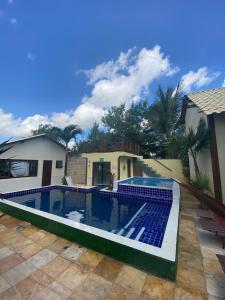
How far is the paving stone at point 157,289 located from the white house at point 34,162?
10569 millimetres

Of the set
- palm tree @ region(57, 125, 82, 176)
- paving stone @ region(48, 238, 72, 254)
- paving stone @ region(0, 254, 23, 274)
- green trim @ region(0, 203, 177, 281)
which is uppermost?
palm tree @ region(57, 125, 82, 176)

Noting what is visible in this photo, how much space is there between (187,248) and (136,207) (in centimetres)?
407

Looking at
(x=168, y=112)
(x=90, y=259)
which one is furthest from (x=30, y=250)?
(x=168, y=112)

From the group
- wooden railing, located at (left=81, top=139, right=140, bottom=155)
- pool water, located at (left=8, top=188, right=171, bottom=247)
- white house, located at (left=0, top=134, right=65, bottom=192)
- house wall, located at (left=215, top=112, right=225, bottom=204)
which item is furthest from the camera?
wooden railing, located at (left=81, top=139, right=140, bottom=155)

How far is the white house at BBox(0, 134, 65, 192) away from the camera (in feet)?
36.5

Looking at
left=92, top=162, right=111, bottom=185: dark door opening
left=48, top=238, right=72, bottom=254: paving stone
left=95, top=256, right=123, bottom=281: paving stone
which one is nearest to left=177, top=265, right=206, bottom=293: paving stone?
left=95, top=256, right=123, bottom=281: paving stone

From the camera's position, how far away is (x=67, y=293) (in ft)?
7.46

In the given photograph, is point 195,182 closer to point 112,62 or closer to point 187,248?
point 187,248

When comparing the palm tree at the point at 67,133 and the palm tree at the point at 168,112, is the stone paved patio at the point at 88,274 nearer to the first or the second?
the palm tree at the point at 67,133

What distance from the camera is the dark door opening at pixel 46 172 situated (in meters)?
13.4

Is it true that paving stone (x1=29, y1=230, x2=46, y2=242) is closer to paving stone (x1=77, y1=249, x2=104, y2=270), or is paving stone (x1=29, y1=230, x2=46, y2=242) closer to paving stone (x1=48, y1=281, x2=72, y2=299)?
paving stone (x1=77, y1=249, x2=104, y2=270)

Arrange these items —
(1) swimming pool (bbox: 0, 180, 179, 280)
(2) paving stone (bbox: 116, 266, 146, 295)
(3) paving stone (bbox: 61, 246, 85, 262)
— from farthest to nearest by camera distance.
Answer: (3) paving stone (bbox: 61, 246, 85, 262), (1) swimming pool (bbox: 0, 180, 179, 280), (2) paving stone (bbox: 116, 266, 146, 295)

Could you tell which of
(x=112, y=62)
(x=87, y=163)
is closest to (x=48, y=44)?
(x=112, y=62)

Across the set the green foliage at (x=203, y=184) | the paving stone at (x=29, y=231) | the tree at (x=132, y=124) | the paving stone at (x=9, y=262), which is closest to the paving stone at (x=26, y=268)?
the paving stone at (x=9, y=262)
